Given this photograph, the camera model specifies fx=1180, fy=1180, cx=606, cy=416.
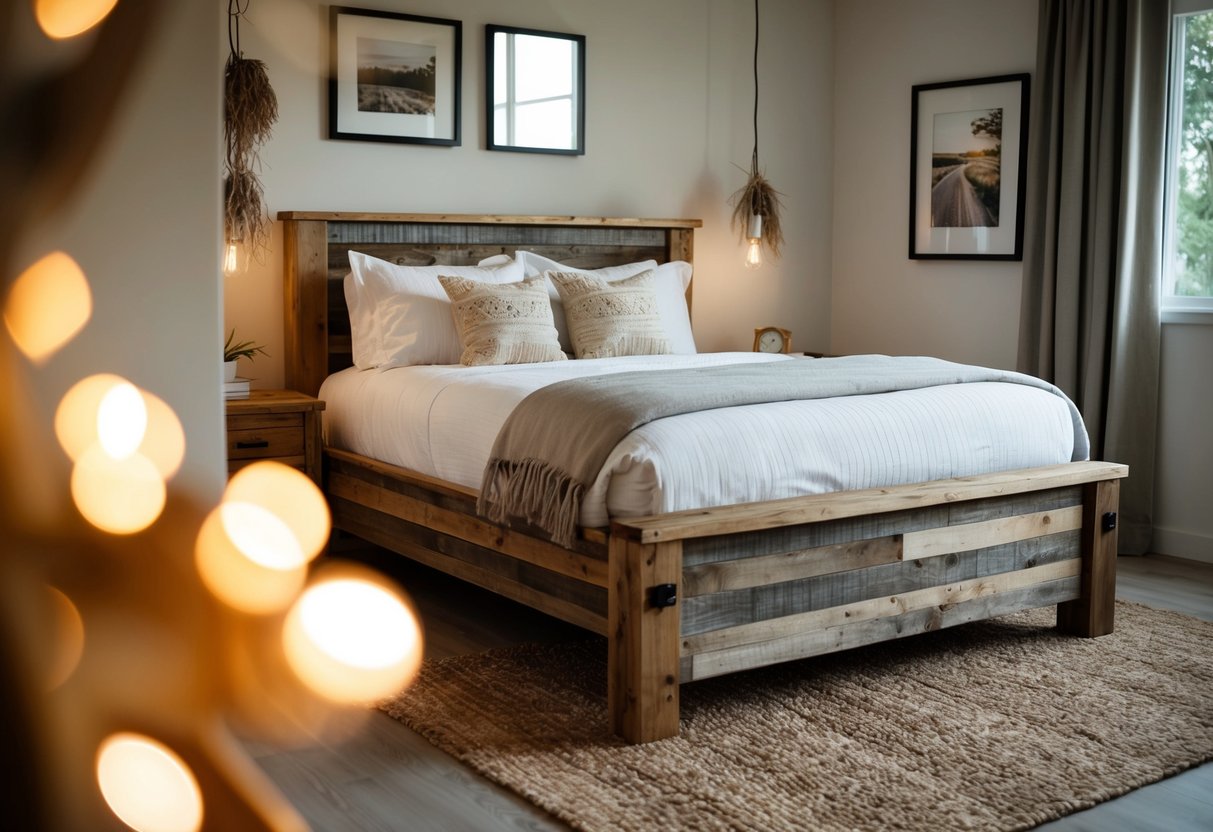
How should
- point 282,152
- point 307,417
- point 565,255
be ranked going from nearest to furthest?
point 307,417, point 282,152, point 565,255

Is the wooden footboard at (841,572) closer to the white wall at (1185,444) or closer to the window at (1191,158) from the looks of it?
the white wall at (1185,444)

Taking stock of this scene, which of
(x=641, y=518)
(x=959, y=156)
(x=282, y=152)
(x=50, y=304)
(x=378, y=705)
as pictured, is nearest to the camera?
(x=50, y=304)

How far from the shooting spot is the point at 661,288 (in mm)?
4688

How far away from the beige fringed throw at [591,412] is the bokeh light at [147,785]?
2230 mm

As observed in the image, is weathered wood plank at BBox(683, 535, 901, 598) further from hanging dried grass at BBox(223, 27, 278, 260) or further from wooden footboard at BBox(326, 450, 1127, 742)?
hanging dried grass at BBox(223, 27, 278, 260)

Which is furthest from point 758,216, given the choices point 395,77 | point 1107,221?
point 395,77

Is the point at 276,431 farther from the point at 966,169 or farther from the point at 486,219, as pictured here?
the point at 966,169

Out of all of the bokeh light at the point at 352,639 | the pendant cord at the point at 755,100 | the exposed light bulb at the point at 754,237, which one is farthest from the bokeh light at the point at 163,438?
the pendant cord at the point at 755,100

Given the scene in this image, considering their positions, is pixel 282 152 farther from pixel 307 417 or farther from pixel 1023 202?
pixel 1023 202

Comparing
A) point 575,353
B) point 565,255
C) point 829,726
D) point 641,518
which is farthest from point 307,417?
point 829,726

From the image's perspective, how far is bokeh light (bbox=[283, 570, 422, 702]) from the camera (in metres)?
2.86

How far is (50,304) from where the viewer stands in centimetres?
42

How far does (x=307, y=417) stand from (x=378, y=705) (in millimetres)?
1442

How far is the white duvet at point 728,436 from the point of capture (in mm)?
2637
